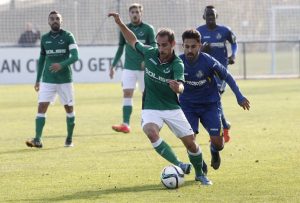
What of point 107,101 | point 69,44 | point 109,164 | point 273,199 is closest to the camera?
point 273,199

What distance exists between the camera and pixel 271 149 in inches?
561

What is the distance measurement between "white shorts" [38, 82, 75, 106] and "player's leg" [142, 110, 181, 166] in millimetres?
4985

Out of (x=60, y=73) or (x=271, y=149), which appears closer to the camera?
(x=271, y=149)

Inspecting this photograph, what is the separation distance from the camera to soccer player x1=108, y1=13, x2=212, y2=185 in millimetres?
10547

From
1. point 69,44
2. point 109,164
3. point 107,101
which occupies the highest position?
point 69,44

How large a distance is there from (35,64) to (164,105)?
77.2 ft

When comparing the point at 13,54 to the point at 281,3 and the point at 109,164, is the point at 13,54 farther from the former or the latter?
the point at 109,164

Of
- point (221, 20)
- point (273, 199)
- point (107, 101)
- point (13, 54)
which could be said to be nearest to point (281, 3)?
point (221, 20)

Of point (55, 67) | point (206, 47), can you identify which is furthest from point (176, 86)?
point (206, 47)

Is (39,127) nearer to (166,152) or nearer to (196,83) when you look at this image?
(196,83)

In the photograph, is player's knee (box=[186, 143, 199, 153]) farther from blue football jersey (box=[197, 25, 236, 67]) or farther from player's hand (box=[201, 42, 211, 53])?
blue football jersey (box=[197, 25, 236, 67])

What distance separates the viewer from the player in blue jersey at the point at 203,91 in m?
11.0

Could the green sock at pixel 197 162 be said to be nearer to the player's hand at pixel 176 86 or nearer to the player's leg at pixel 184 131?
the player's leg at pixel 184 131

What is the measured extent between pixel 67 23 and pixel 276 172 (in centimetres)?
2744
